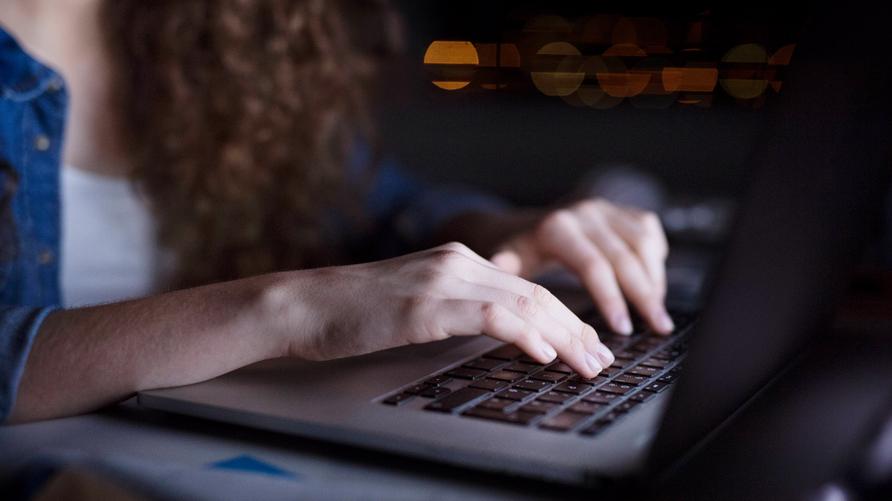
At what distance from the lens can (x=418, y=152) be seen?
2.19 m

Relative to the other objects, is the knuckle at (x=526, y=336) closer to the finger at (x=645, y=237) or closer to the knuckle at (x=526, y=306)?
the knuckle at (x=526, y=306)

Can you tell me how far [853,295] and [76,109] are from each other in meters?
0.98

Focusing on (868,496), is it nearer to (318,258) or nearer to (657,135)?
(318,258)

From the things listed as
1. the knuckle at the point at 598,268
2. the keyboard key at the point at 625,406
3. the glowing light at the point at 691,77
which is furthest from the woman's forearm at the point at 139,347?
the glowing light at the point at 691,77

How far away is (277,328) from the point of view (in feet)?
1.62

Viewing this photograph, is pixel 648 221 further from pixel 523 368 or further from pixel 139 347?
pixel 139 347

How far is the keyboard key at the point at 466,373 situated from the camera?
1.62 ft

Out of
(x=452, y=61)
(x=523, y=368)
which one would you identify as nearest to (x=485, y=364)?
(x=523, y=368)

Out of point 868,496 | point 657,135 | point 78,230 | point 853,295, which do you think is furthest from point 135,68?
point 657,135

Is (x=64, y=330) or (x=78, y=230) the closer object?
(x=64, y=330)

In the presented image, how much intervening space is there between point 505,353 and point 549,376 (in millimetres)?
69

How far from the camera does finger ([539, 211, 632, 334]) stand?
680 millimetres

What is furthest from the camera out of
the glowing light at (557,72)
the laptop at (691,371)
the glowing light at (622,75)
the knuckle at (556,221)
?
the glowing light at (557,72)

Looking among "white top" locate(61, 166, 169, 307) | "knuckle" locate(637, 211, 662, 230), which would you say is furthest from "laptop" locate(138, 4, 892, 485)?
"white top" locate(61, 166, 169, 307)
